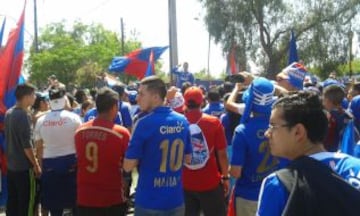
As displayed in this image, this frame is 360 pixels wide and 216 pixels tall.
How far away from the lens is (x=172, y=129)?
13.8 ft

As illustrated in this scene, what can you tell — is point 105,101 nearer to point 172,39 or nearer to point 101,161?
point 101,161

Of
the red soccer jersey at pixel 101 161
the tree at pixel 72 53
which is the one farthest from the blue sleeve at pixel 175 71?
the tree at pixel 72 53

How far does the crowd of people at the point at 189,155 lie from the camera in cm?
207

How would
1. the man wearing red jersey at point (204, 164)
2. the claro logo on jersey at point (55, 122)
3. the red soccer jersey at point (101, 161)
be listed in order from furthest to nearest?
the claro logo on jersey at point (55, 122), the man wearing red jersey at point (204, 164), the red soccer jersey at point (101, 161)

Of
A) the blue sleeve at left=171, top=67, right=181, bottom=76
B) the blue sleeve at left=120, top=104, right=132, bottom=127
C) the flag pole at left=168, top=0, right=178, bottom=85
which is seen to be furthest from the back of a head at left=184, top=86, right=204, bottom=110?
the flag pole at left=168, top=0, right=178, bottom=85

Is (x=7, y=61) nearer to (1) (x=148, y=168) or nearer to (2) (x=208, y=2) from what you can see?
(1) (x=148, y=168)

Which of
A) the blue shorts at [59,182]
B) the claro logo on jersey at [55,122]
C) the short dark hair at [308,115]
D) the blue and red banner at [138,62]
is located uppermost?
the blue and red banner at [138,62]

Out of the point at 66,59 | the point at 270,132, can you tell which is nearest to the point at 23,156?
the point at 270,132

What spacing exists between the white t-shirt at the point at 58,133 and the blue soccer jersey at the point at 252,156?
210 cm

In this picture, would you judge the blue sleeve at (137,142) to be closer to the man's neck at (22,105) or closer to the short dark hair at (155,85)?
the short dark hair at (155,85)

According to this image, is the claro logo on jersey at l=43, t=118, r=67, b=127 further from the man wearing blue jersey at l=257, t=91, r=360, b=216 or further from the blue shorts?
the man wearing blue jersey at l=257, t=91, r=360, b=216

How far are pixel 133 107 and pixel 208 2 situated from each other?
922 inches

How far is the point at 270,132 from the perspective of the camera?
7.68 feet

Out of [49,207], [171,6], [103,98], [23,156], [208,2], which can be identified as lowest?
[49,207]
